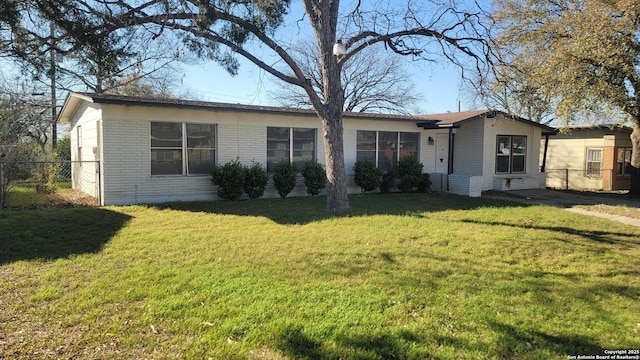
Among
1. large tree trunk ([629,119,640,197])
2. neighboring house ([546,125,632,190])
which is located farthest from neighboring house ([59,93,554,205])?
neighboring house ([546,125,632,190])

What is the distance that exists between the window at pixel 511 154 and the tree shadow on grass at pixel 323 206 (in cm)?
413

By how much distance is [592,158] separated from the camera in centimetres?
1973

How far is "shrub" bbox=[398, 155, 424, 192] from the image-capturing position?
14.8 m

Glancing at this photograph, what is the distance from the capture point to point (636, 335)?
3.54m

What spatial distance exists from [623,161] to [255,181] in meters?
18.0

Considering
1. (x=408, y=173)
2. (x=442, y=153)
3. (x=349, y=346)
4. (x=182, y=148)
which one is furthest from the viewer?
(x=442, y=153)

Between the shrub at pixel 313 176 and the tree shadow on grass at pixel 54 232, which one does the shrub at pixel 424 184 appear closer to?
the shrub at pixel 313 176

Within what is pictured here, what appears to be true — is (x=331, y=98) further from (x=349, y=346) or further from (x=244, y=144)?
(x=349, y=346)

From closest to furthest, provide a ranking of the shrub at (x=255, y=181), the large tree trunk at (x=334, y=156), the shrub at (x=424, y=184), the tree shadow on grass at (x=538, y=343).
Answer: the tree shadow on grass at (x=538, y=343)
the large tree trunk at (x=334, y=156)
the shrub at (x=255, y=181)
the shrub at (x=424, y=184)

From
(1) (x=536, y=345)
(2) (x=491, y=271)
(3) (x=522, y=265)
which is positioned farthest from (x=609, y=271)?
(1) (x=536, y=345)

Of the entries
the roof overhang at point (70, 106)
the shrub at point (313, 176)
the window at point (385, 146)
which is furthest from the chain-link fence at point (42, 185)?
the window at point (385, 146)

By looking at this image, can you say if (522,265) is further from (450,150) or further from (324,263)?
(450,150)

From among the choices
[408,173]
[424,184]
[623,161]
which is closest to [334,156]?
[408,173]

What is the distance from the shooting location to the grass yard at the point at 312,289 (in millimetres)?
3336
